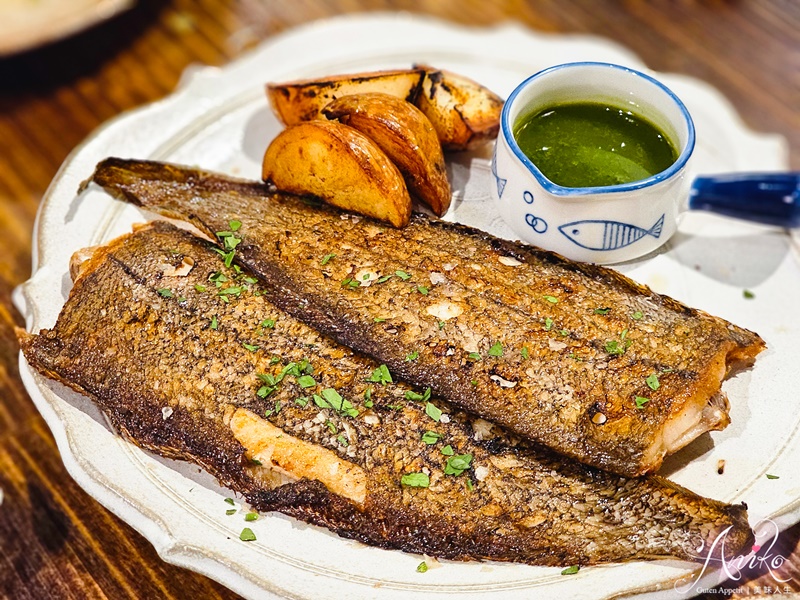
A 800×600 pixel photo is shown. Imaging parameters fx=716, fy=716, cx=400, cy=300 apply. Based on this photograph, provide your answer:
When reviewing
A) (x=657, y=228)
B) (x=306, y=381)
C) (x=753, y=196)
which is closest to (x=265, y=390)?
(x=306, y=381)

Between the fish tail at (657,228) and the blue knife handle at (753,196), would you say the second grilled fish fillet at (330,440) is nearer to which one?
the fish tail at (657,228)

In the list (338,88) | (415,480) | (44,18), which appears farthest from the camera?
(44,18)

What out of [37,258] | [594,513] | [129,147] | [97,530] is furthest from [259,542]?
[129,147]

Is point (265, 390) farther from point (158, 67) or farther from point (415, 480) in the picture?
point (158, 67)

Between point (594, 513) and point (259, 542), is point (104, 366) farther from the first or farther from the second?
point (594, 513)

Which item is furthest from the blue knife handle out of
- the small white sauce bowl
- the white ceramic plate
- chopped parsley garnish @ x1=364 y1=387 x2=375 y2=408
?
the white ceramic plate

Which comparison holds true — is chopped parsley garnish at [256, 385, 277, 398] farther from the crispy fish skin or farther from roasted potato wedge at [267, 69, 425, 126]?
roasted potato wedge at [267, 69, 425, 126]

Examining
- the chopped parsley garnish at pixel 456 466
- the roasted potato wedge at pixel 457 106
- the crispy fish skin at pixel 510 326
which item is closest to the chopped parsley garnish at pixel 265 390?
the crispy fish skin at pixel 510 326

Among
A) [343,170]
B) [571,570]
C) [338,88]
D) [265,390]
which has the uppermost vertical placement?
[338,88]
